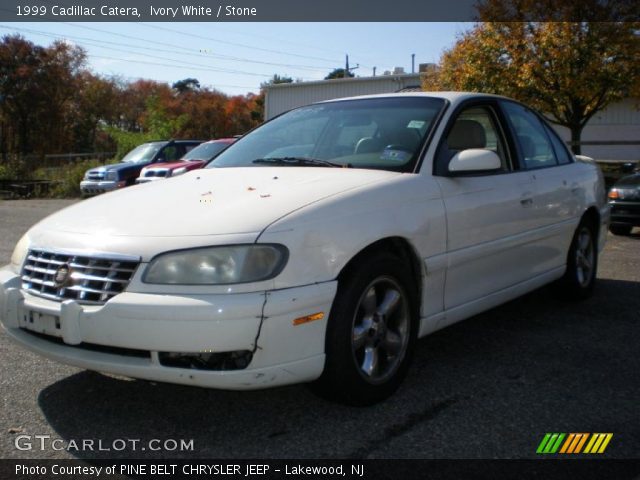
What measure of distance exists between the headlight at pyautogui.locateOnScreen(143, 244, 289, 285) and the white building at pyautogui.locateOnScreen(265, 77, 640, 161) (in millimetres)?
21703

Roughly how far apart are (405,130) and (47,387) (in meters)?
2.47

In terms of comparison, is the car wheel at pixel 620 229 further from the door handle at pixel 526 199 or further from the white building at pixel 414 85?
the white building at pixel 414 85

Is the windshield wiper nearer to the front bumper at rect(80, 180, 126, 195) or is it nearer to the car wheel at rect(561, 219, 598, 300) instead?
the car wheel at rect(561, 219, 598, 300)

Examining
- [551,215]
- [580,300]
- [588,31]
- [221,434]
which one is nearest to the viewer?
[221,434]

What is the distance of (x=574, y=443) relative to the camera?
292 centimetres

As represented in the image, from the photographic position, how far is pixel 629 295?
19.1ft

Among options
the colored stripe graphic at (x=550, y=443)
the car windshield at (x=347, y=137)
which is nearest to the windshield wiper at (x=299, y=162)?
the car windshield at (x=347, y=137)

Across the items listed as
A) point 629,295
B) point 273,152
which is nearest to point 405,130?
point 273,152

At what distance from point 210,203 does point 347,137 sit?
1243mm

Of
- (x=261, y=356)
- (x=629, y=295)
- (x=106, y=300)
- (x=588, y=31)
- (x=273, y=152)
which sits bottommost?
(x=629, y=295)

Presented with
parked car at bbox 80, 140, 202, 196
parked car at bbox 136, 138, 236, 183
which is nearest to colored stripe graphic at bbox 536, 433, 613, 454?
parked car at bbox 136, 138, 236, 183

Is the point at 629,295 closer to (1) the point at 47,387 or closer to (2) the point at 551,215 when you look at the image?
(2) the point at 551,215

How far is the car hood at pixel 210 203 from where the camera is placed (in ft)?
9.71

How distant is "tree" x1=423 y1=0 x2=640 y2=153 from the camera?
16109 mm
